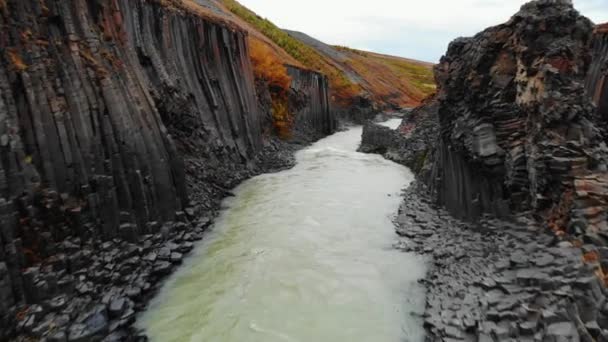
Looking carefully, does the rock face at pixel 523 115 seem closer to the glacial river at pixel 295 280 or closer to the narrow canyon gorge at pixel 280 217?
the narrow canyon gorge at pixel 280 217

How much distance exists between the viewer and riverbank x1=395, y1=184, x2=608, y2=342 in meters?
6.64

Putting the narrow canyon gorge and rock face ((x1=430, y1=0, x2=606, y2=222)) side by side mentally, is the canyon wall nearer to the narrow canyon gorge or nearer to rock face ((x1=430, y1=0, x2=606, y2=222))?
the narrow canyon gorge

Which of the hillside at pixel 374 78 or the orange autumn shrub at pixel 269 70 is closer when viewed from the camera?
the orange autumn shrub at pixel 269 70

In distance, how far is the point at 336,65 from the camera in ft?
249

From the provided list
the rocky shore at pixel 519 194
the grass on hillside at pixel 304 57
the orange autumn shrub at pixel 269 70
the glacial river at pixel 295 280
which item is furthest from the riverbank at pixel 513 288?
the grass on hillside at pixel 304 57

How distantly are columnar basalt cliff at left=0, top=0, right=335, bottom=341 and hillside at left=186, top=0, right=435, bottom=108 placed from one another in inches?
1221

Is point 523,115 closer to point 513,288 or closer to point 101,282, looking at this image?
point 513,288

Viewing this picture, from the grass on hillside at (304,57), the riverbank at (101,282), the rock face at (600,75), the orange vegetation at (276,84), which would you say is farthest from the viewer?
the grass on hillside at (304,57)

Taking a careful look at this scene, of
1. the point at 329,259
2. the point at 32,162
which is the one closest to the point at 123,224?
the point at 32,162

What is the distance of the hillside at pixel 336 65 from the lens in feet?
187

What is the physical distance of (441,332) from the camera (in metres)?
7.89

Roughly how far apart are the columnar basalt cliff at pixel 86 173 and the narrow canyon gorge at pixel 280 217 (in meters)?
0.05

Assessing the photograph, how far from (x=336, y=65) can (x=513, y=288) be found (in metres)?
72.2

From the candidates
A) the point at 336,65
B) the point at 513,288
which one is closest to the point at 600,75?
the point at 513,288
